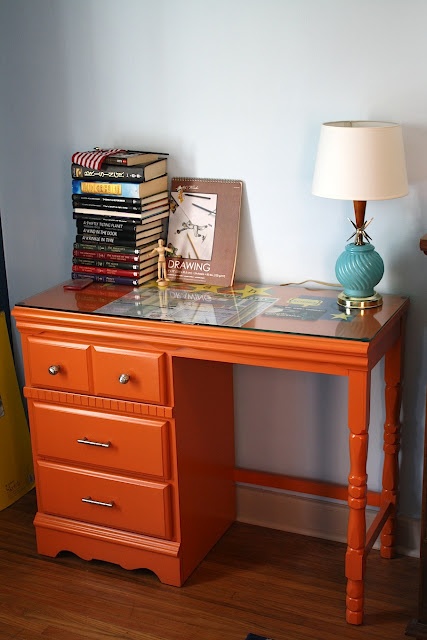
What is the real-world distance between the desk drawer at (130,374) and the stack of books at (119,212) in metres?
0.34

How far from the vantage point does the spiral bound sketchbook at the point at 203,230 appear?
2.64 metres

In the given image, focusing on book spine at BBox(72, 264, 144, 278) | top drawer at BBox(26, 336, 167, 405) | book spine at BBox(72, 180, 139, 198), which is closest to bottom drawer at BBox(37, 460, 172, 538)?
top drawer at BBox(26, 336, 167, 405)

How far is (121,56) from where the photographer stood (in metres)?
2.70

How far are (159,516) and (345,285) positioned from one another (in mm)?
877

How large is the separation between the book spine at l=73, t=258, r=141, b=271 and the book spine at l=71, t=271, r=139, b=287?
3cm

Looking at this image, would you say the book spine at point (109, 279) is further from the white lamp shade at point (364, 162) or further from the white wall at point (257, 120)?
the white lamp shade at point (364, 162)

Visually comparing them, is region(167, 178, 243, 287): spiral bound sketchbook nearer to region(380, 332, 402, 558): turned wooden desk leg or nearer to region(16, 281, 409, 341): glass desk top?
region(16, 281, 409, 341): glass desk top

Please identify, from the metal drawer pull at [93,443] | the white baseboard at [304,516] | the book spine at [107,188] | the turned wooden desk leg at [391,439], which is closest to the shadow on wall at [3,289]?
the book spine at [107,188]

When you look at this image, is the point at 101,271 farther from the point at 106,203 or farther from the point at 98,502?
the point at 98,502

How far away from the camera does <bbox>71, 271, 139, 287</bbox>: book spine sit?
2.69 m

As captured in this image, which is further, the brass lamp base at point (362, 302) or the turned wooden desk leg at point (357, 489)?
the brass lamp base at point (362, 302)

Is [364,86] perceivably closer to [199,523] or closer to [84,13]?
[84,13]

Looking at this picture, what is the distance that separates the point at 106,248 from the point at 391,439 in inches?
42.4

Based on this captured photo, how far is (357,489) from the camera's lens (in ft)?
7.33
